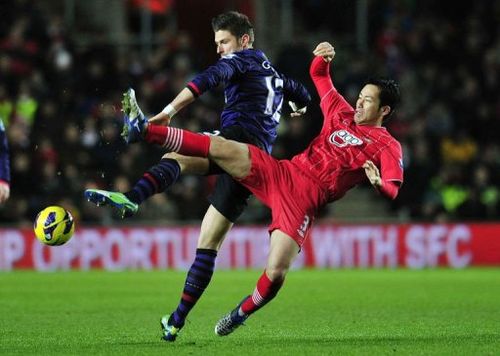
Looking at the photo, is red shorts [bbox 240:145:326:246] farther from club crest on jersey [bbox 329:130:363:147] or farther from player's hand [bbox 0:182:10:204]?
player's hand [bbox 0:182:10:204]

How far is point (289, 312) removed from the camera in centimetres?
1114

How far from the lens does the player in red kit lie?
26.5ft

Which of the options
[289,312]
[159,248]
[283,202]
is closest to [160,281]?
[159,248]

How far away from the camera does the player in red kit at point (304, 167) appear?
8062 millimetres

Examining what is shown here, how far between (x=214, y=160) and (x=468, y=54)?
47.4ft

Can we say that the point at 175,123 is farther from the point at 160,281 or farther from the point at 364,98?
the point at 364,98

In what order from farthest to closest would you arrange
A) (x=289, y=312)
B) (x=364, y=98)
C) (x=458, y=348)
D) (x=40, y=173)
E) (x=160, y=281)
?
(x=40, y=173) → (x=160, y=281) → (x=289, y=312) → (x=364, y=98) → (x=458, y=348)

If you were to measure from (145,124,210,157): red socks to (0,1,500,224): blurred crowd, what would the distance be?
32.8ft

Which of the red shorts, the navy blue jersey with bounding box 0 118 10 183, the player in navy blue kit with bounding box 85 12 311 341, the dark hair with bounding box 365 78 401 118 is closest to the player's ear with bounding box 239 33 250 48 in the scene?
the player in navy blue kit with bounding box 85 12 311 341

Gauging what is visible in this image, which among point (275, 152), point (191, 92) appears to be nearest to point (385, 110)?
point (191, 92)

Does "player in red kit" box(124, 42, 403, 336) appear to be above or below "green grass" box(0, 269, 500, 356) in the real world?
above

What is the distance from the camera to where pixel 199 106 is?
1995 centimetres

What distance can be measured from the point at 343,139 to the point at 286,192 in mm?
628

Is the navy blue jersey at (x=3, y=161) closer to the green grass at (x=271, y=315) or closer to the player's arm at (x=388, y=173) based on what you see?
the green grass at (x=271, y=315)
